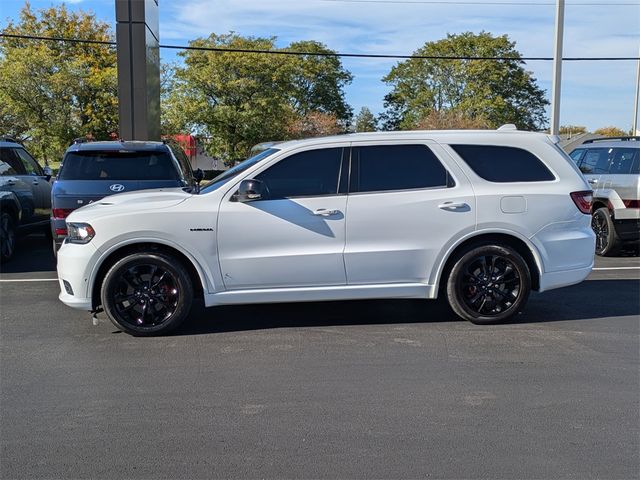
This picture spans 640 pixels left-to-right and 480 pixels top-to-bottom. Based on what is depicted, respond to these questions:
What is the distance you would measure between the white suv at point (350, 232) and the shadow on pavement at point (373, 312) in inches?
17.7

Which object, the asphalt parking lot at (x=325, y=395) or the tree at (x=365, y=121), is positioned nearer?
the asphalt parking lot at (x=325, y=395)

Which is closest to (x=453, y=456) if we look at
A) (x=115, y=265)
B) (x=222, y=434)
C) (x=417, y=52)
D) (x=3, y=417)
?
(x=222, y=434)

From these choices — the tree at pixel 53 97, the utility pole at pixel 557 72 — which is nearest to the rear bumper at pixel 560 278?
the utility pole at pixel 557 72

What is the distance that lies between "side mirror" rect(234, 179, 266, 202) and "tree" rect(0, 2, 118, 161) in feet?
83.7

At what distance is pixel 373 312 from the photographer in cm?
686

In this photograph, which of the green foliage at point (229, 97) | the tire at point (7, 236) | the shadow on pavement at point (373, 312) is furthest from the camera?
the green foliage at point (229, 97)

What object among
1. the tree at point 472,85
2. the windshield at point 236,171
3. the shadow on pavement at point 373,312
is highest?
the tree at point 472,85

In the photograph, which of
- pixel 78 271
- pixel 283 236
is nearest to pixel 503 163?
pixel 283 236

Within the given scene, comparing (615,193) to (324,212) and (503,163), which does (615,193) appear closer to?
(503,163)

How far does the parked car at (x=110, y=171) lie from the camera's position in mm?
8195

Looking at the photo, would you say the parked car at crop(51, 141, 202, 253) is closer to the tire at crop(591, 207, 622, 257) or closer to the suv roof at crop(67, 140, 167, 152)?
the suv roof at crop(67, 140, 167, 152)

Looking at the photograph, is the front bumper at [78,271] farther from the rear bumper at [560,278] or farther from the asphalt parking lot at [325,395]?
the rear bumper at [560,278]

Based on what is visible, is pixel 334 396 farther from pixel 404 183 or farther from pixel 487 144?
pixel 487 144

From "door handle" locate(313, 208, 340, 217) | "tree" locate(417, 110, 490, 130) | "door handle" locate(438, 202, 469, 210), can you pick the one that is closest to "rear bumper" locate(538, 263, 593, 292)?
"door handle" locate(438, 202, 469, 210)
